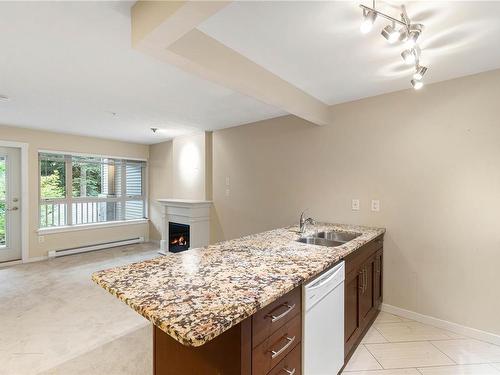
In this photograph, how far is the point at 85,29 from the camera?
1.62 meters

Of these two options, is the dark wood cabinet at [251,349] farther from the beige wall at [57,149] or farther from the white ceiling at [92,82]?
the beige wall at [57,149]

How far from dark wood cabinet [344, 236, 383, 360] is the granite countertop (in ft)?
0.71

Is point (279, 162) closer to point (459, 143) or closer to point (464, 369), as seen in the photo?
point (459, 143)

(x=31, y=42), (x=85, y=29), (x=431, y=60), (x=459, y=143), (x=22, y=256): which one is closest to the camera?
(x=85, y=29)

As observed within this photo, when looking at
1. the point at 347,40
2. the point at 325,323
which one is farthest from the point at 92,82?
the point at 325,323

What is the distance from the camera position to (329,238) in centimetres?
268

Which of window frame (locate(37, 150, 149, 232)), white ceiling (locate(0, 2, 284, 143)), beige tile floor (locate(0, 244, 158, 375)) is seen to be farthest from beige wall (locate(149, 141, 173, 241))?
beige tile floor (locate(0, 244, 158, 375))

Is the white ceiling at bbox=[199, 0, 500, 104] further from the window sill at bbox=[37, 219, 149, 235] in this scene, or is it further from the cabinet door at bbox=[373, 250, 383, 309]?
the window sill at bbox=[37, 219, 149, 235]

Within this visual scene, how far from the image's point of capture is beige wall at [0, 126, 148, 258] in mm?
4473

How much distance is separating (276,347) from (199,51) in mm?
1769

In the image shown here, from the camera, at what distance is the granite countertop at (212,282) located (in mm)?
917

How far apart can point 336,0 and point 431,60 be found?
1190 millimetres

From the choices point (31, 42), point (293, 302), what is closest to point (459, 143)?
point (293, 302)

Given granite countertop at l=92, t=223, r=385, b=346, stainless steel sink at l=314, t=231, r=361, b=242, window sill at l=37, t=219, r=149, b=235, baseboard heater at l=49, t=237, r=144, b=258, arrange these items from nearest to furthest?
granite countertop at l=92, t=223, r=385, b=346 → stainless steel sink at l=314, t=231, r=361, b=242 → window sill at l=37, t=219, r=149, b=235 → baseboard heater at l=49, t=237, r=144, b=258
